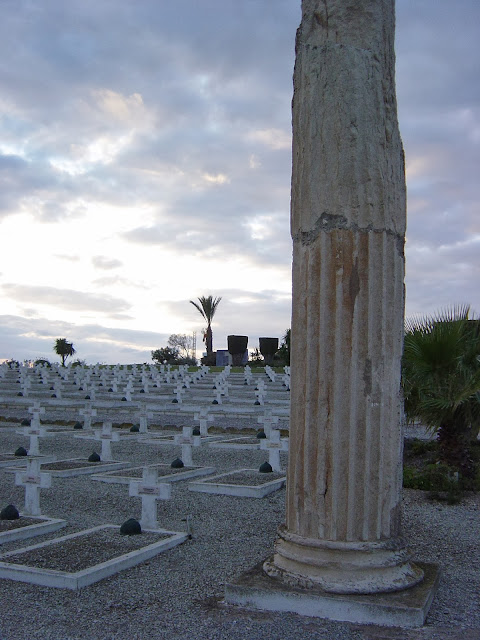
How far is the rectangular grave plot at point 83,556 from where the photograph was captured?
5062 mm

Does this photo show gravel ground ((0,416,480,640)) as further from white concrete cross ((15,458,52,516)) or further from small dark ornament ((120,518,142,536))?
small dark ornament ((120,518,142,536))

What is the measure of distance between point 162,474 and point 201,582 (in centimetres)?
491

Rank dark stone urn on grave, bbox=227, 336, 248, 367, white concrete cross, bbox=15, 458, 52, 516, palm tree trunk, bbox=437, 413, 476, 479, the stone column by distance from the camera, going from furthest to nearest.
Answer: dark stone urn on grave, bbox=227, 336, 248, 367 < palm tree trunk, bbox=437, 413, 476, 479 < white concrete cross, bbox=15, 458, 52, 516 < the stone column

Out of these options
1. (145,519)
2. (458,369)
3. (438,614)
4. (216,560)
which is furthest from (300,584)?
(458,369)

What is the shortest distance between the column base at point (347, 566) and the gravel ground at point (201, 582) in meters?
0.27

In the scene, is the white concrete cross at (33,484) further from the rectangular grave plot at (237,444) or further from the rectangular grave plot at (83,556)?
the rectangular grave plot at (237,444)

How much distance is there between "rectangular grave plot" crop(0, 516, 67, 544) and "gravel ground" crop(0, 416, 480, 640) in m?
0.10

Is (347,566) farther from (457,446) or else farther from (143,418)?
(143,418)

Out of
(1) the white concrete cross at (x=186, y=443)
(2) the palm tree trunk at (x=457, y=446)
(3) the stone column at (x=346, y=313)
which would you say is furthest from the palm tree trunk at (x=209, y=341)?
(3) the stone column at (x=346, y=313)

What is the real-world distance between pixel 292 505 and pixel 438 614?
121 cm

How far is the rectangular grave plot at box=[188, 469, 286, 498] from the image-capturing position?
8688 mm

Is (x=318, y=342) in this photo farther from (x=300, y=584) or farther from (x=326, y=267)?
(x=300, y=584)

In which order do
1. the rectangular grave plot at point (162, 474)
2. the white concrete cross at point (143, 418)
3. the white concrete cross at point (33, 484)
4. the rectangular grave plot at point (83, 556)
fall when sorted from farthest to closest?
the white concrete cross at point (143, 418), the rectangular grave plot at point (162, 474), the white concrete cross at point (33, 484), the rectangular grave plot at point (83, 556)

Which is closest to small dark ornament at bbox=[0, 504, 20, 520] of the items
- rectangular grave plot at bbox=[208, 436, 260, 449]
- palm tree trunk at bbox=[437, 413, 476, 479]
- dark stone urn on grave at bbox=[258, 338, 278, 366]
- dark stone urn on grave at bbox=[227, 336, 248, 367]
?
palm tree trunk at bbox=[437, 413, 476, 479]
